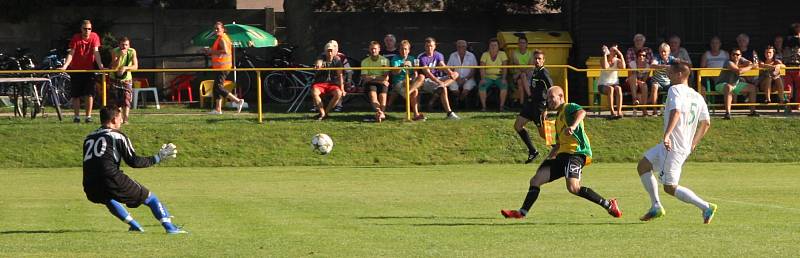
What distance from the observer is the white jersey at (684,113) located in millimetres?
11914

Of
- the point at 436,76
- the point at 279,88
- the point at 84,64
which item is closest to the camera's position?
the point at 84,64

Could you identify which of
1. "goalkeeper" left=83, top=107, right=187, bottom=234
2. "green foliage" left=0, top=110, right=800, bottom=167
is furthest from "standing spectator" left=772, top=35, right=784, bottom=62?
"goalkeeper" left=83, top=107, right=187, bottom=234

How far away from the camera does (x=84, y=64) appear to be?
22719 millimetres

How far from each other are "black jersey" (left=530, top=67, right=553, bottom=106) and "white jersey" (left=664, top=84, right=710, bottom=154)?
783cm

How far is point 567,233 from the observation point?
11375mm

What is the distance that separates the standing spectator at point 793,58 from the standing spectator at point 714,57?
1095 mm

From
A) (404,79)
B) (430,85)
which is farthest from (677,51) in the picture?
(404,79)

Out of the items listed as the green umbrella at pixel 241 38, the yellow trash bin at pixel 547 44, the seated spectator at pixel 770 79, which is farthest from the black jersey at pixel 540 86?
the green umbrella at pixel 241 38

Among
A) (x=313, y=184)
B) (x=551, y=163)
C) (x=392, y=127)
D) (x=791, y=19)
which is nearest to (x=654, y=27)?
(x=791, y=19)

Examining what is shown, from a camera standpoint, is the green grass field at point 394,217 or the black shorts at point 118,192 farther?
the black shorts at point 118,192

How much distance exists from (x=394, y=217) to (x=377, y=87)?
33.4 ft

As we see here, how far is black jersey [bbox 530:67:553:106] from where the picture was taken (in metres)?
20.1

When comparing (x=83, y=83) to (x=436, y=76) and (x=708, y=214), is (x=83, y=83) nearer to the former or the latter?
(x=436, y=76)

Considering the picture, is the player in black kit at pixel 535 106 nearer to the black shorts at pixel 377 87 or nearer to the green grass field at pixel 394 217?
the green grass field at pixel 394 217
